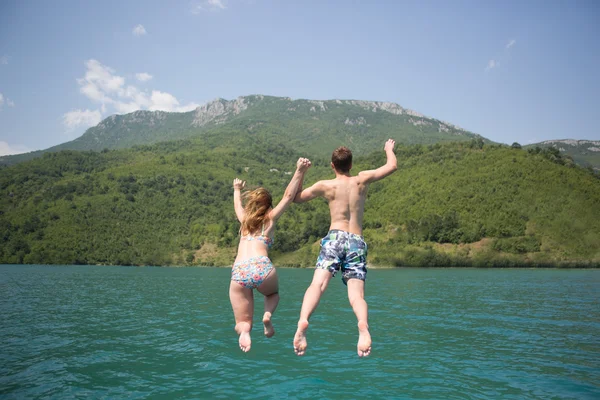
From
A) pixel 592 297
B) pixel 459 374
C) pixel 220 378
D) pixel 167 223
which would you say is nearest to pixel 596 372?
pixel 459 374

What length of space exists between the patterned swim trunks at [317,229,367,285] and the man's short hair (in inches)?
36.8

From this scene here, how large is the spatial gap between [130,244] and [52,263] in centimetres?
2457

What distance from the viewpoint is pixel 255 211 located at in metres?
6.23

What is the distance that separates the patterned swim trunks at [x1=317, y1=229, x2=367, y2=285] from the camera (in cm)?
569

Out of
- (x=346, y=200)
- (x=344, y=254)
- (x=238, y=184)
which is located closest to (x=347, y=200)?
(x=346, y=200)

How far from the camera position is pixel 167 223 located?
16788 centimetres

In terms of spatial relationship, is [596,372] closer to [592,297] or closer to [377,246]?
[592,297]

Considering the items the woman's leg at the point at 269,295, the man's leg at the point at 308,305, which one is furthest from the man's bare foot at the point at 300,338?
the woman's leg at the point at 269,295

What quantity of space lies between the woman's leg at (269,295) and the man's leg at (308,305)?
1.47ft

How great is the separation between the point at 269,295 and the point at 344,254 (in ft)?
4.38

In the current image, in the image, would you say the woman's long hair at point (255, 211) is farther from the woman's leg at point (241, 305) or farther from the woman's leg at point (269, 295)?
the woman's leg at point (241, 305)

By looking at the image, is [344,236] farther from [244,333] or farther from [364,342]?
[244,333]

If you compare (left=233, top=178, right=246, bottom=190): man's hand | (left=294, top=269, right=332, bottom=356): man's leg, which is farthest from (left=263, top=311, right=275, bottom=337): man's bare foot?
(left=233, top=178, right=246, bottom=190): man's hand

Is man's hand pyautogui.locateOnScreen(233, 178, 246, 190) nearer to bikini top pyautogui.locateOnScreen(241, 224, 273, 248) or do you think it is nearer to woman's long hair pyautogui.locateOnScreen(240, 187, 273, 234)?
woman's long hair pyautogui.locateOnScreen(240, 187, 273, 234)
